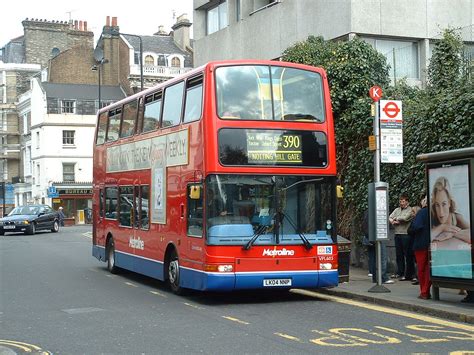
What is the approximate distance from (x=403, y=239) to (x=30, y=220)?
91.5 feet

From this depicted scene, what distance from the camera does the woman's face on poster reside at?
1158cm

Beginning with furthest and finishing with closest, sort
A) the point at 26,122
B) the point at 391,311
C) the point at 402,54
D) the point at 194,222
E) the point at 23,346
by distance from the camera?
the point at 26,122
the point at 402,54
the point at 194,222
the point at 391,311
the point at 23,346

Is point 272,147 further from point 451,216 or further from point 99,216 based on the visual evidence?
point 99,216

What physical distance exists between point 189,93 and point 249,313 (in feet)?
14.3

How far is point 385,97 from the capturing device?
744 inches

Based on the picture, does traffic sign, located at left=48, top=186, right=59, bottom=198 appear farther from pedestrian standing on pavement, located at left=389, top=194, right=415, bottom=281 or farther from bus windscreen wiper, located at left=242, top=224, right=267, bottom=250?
bus windscreen wiper, located at left=242, top=224, right=267, bottom=250

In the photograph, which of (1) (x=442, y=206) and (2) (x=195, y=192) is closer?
(1) (x=442, y=206)

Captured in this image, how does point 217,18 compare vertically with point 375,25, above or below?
above

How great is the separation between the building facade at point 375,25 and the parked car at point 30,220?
17414mm

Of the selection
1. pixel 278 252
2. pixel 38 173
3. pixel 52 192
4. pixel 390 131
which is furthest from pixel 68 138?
pixel 278 252

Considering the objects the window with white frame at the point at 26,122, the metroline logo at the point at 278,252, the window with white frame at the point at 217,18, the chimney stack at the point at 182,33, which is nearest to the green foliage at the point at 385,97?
the metroline logo at the point at 278,252

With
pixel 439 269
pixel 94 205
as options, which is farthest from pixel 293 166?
pixel 94 205

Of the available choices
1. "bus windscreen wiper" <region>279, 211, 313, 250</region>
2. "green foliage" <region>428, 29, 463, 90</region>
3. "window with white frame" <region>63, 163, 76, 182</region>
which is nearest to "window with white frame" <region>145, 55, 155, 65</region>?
"window with white frame" <region>63, 163, 76, 182</region>

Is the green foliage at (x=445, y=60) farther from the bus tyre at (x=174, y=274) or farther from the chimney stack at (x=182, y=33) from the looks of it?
the chimney stack at (x=182, y=33)
